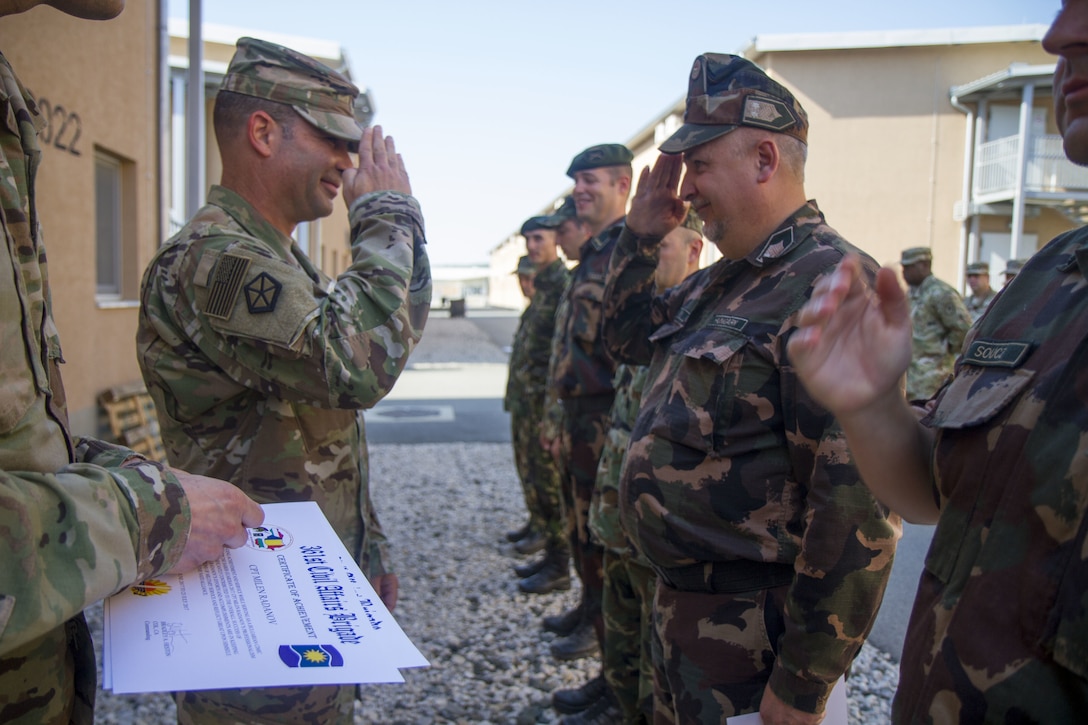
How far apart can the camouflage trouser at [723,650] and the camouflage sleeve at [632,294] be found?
1.18m

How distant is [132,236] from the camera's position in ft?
22.7

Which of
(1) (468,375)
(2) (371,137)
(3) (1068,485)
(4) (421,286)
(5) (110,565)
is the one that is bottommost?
(1) (468,375)

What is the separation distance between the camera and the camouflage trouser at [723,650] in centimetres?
199

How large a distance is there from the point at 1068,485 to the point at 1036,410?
118 mm

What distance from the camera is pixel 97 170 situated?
6594mm

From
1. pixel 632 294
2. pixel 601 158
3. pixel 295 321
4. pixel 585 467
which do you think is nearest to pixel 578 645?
pixel 585 467

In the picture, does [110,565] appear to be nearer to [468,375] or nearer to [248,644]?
[248,644]

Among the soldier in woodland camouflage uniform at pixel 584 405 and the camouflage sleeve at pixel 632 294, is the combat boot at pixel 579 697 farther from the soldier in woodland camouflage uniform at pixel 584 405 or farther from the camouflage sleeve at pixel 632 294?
the camouflage sleeve at pixel 632 294

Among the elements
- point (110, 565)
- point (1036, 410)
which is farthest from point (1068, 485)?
point (110, 565)

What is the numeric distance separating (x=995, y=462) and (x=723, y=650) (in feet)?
3.46

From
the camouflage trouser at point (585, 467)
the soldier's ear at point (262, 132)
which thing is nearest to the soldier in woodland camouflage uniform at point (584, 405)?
the camouflage trouser at point (585, 467)

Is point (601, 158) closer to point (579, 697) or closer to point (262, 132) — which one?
point (262, 132)

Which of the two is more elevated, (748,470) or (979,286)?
(979,286)

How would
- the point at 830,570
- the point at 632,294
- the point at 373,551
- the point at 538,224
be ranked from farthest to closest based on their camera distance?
the point at 538,224, the point at 632,294, the point at 373,551, the point at 830,570
